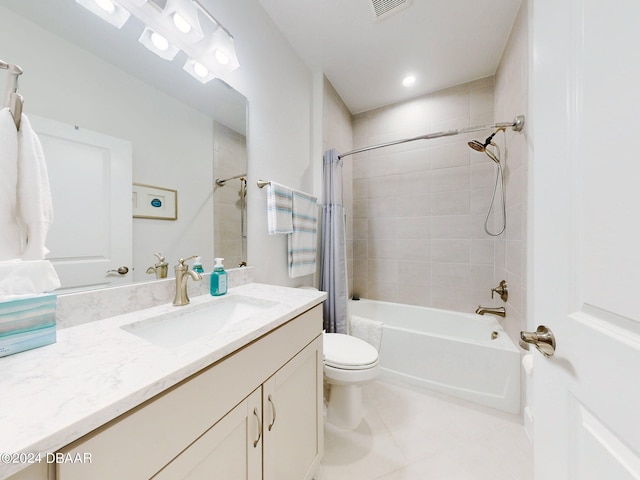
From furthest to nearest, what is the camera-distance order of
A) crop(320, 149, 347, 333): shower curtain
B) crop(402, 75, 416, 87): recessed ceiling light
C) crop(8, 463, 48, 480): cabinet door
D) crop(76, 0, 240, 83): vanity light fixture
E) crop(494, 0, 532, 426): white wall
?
crop(402, 75, 416, 87): recessed ceiling light → crop(320, 149, 347, 333): shower curtain → crop(494, 0, 532, 426): white wall → crop(76, 0, 240, 83): vanity light fixture → crop(8, 463, 48, 480): cabinet door

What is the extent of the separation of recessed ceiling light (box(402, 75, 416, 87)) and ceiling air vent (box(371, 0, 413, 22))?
2.17 ft

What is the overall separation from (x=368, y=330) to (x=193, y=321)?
1.46 metres

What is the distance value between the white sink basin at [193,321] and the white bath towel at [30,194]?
0.31m

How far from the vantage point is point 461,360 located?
5.28ft

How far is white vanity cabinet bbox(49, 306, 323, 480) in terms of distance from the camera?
386 mm

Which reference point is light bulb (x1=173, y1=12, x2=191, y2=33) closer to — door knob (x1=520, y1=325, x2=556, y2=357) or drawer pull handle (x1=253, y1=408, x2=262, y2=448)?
drawer pull handle (x1=253, y1=408, x2=262, y2=448)

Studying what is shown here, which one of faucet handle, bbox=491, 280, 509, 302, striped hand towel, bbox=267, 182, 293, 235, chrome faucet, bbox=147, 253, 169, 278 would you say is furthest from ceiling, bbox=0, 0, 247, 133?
faucet handle, bbox=491, 280, 509, 302

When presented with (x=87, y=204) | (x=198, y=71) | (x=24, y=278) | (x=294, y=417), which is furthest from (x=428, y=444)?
(x=198, y=71)

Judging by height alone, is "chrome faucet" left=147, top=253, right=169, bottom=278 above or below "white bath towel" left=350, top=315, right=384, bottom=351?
above

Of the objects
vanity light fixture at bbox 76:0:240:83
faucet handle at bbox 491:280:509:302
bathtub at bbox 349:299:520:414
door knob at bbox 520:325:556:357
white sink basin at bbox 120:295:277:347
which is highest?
vanity light fixture at bbox 76:0:240:83

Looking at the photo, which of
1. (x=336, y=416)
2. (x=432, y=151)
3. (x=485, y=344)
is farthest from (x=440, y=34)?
(x=336, y=416)

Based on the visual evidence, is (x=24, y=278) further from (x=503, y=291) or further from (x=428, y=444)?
(x=503, y=291)

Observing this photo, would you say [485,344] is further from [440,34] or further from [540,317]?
[440,34]

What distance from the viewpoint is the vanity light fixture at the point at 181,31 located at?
83cm
